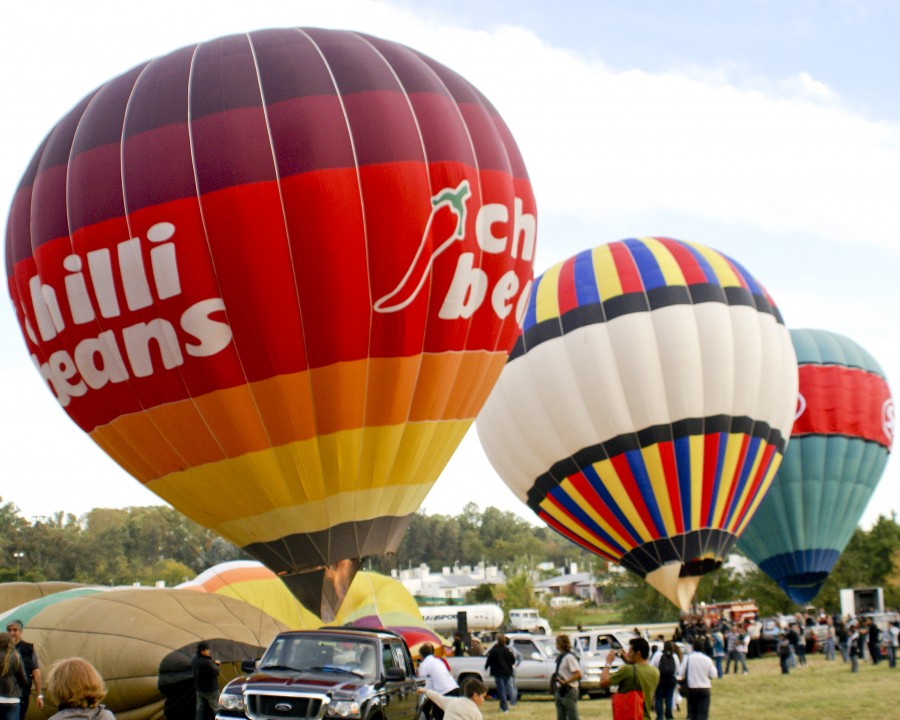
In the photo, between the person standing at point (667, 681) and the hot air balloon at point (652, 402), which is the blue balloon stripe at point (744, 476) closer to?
the hot air balloon at point (652, 402)

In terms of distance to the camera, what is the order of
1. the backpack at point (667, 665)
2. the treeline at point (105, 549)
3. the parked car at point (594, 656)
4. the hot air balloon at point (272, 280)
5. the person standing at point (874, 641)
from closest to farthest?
the hot air balloon at point (272, 280), the backpack at point (667, 665), the parked car at point (594, 656), the person standing at point (874, 641), the treeline at point (105, 549)

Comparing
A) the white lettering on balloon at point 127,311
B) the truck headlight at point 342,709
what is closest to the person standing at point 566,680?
the truck headlight at point 342,709

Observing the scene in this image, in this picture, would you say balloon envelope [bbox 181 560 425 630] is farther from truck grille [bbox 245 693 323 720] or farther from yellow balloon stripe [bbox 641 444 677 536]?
truck grille [bbox 245 693 323 720]

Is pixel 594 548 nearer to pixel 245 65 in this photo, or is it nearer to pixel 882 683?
pixel 882 683

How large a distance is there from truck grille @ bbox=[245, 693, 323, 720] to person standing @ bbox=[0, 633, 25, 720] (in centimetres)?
184

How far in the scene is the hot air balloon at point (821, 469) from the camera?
31562 millimetres

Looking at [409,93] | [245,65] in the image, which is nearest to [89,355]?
[245,65]

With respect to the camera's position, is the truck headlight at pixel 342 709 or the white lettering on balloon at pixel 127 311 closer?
the truck headlight at pixel 342 709

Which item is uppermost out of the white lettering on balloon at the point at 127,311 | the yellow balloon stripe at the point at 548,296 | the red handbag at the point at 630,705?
the yellow balloon stripe at the point at 548,296

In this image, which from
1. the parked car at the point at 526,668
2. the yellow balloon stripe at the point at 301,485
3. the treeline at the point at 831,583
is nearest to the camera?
the yellow balloon stripe at the point at 301,485

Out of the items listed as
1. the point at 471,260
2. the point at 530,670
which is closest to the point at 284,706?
the point at 471,260

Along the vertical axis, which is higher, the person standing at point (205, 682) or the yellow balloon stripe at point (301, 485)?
the yellow balloon stripe at point (301, 485)

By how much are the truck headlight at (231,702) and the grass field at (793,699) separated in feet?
22.3

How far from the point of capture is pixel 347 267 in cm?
1322
